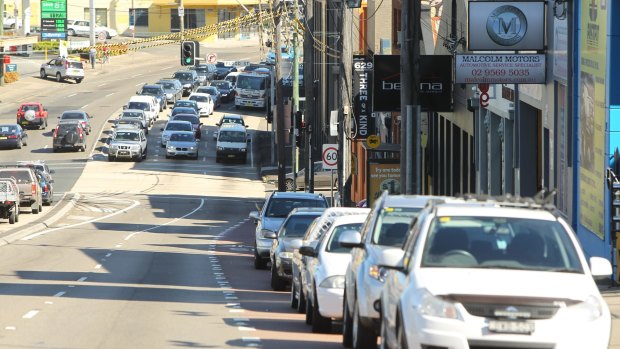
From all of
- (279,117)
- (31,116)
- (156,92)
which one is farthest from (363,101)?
(156,92)

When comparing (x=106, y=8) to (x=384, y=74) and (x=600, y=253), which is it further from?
(x=600, y=253)

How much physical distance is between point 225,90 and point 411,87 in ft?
266

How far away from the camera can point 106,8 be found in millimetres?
152625

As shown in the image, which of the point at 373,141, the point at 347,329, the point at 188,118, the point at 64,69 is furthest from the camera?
the point at 64,69

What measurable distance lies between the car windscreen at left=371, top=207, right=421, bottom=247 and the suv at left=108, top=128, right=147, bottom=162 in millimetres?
60483

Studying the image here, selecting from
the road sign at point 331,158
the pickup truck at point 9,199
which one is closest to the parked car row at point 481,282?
the road sign at point 331,158

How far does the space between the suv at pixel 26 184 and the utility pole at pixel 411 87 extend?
28959mm

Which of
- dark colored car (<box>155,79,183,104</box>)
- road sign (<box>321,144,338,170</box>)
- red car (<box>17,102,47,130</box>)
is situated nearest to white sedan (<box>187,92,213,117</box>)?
dark colored car (<box>155,79,183,104</box>)

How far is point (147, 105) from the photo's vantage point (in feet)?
291

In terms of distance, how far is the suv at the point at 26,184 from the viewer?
52.2 m

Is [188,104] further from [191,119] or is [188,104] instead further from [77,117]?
[77,117]

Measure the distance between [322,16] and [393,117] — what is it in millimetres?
26626

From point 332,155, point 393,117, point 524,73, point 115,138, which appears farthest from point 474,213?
point 115,138

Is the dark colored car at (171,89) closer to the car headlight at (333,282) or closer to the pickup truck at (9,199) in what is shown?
the pickup truck at (9,199)
